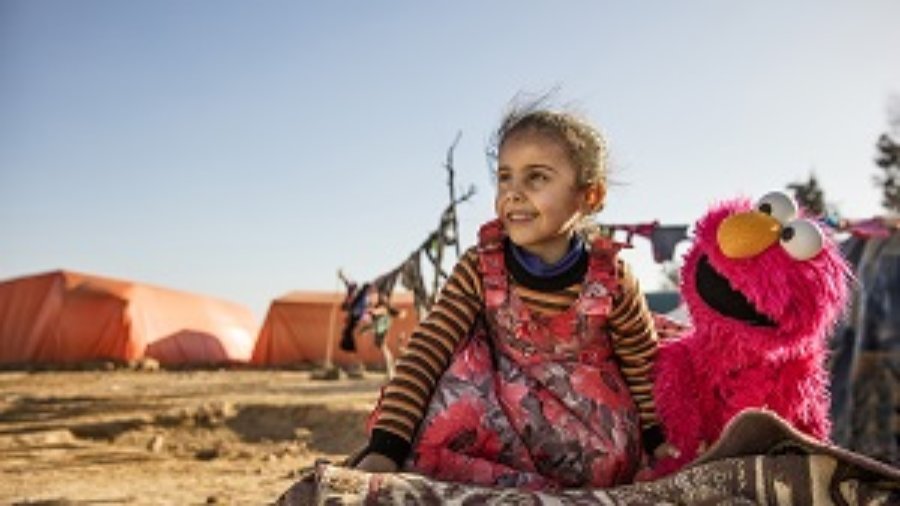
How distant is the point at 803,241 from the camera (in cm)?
167

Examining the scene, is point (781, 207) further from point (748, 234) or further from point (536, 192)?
point (536, 192)

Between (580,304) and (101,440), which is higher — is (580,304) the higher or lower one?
the higher one

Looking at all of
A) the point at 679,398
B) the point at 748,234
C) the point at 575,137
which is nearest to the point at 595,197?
the point at 575,137

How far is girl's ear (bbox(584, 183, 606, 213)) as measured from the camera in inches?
79.9

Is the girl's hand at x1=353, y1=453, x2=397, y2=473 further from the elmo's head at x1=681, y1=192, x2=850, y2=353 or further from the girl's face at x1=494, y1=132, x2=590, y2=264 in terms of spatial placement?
the elmo's head at x1=681, y1=192, x2=850, y2=353

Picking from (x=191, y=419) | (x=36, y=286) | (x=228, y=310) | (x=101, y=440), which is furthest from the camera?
(x=228, y=310)

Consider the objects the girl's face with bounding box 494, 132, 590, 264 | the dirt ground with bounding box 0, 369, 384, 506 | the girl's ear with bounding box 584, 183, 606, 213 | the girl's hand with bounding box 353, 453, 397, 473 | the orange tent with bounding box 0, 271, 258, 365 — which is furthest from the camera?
the orange tent with bounding box 0, 271, 258, 365

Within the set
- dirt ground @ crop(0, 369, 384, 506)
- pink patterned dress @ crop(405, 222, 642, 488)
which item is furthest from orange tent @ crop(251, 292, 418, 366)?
pink patterned dress @ crop(405, 222, 642, 488)

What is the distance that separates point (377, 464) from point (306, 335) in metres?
16.6

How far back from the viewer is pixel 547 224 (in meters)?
1.89

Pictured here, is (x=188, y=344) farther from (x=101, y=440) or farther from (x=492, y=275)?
(x=492, y=275)

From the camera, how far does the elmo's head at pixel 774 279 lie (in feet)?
5.54

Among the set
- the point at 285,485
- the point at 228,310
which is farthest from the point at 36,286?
the point at 285,485

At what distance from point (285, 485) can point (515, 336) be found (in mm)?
3499
